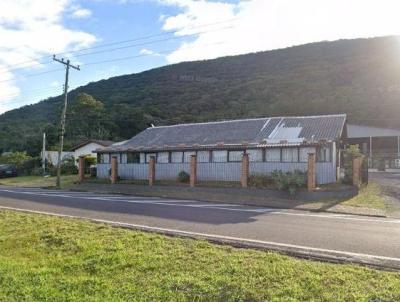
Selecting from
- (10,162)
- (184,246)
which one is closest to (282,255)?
(184,246)

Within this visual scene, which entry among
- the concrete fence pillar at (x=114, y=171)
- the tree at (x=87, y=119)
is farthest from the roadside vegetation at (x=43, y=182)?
the tree at (x=87, y=119)

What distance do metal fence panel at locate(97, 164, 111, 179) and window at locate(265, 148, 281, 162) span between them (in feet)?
39.9

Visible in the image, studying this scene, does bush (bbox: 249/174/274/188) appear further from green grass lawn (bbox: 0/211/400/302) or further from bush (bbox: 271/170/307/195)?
green grass lawn (bbox: 0/211/400/302)

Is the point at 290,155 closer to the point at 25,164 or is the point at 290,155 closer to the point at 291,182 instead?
the point at 291,182

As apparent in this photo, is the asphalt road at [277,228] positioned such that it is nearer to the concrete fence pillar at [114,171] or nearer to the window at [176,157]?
the concrete fence pillar at [114,171]

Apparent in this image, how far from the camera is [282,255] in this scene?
7.48 m

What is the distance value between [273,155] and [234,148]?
253 centimetres

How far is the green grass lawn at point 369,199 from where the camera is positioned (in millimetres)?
18625

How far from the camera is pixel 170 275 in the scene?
6.47 m

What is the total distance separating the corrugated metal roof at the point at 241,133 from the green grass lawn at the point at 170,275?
19.2m

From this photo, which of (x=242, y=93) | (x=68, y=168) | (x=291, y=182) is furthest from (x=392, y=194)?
(x=242, y=93)

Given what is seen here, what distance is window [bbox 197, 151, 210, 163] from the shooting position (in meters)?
28.8

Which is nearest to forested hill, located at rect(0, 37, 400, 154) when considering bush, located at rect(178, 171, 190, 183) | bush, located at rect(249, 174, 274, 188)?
bush, located at rect(178, 171, 190, 183)

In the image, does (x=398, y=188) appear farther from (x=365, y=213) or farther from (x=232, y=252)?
(x=232, y=252)
